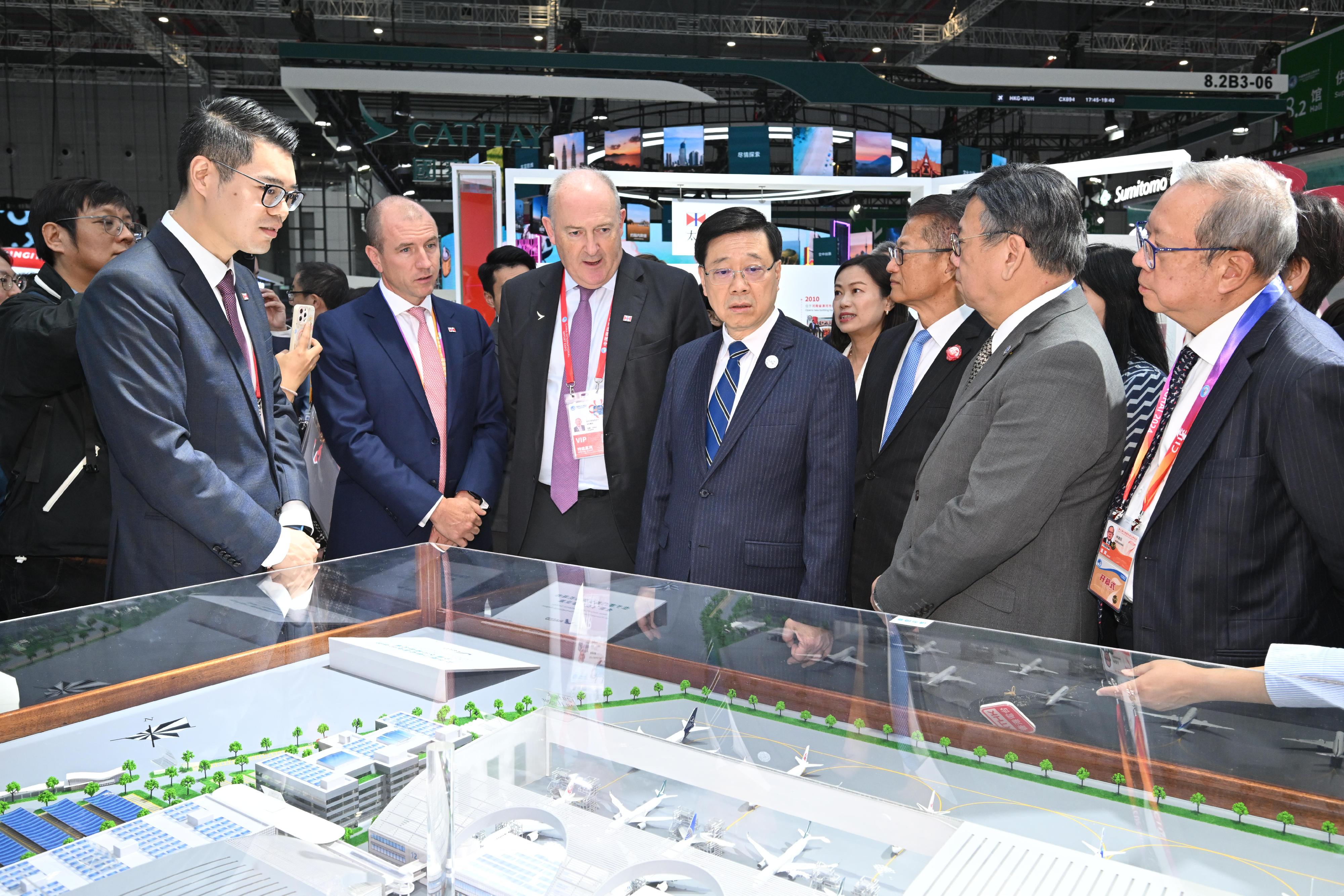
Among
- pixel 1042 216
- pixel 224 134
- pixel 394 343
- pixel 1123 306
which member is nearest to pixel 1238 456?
pixel 1042 216

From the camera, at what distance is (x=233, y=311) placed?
2.27m

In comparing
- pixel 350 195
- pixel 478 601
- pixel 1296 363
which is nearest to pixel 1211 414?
pixel 1296 363

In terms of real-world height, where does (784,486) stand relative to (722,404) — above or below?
below

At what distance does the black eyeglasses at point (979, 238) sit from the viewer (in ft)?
6.82

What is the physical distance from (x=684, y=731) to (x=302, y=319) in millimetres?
2133

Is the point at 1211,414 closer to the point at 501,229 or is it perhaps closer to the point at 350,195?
the point at 501,229

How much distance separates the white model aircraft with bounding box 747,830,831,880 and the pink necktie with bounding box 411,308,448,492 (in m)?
2.15

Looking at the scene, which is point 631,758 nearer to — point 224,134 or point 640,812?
point 640,812

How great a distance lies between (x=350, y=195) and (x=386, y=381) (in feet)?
58.6

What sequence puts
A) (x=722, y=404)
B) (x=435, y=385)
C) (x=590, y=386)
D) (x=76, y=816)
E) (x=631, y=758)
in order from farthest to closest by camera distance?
(x=435, y=385) < (x=590, y=386) < (x=722, y=404) < (x=631, y=758) < (x=76, y=816)

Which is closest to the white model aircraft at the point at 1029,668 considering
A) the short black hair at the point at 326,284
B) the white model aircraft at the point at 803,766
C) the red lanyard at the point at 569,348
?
the white model aircraft at the point at 803,766

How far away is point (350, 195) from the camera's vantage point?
19.2 metres

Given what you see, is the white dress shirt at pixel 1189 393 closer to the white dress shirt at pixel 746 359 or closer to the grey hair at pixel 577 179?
the white dress shirt at pixel 746 359

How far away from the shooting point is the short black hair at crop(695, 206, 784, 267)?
2604mm
